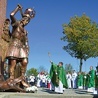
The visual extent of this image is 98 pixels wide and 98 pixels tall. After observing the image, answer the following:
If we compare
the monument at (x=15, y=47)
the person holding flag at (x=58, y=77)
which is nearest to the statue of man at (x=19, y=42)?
the monument at (x=15, y=47)

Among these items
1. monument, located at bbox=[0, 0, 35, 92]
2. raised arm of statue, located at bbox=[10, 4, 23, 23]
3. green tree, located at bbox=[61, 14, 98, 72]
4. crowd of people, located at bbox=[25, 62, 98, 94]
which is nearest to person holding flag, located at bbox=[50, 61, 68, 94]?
crowd of people, located at bbox=[25, 62, 98, 94]

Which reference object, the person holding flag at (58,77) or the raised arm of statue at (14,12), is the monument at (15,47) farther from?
the person holding flag at (58,77)

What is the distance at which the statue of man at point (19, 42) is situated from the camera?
10.9 meters

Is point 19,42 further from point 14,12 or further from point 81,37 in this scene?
point 81,37

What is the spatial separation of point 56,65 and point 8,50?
3976mm

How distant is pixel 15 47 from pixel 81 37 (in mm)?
25305

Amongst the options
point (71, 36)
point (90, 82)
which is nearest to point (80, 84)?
point (90, 82)

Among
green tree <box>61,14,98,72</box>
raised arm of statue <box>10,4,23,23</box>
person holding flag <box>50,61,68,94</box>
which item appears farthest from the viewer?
green tree <box>61,14,98,72</box>

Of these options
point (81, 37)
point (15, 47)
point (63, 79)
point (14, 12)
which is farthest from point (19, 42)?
point (81, 37)

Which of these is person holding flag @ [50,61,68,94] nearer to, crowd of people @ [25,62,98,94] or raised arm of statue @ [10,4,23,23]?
crowd of people @ [25,62,98,94]

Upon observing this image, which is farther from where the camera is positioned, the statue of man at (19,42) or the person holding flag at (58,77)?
the person holding flag at (58,77)

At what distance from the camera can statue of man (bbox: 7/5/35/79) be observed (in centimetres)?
1091

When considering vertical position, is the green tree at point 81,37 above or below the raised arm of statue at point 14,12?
above

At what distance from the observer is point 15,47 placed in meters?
11.0
